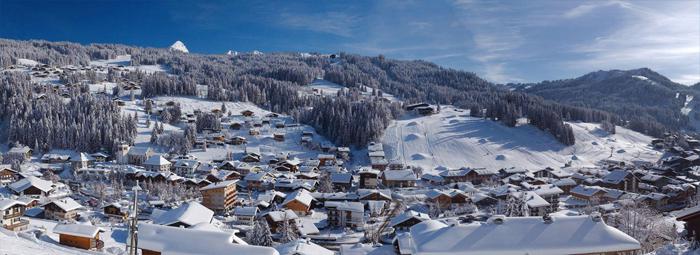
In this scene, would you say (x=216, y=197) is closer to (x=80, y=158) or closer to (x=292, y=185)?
(x=292, y=185)

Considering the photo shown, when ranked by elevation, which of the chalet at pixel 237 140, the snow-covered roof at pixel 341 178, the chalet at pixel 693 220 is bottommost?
the snow-covered roof at pixel 341 178

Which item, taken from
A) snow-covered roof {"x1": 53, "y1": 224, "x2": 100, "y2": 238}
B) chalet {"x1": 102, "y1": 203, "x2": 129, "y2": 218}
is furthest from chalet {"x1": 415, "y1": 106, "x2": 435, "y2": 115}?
snow-covered roof {"x1": 53, "y1": 224, "x2": 100, "y2": 238}

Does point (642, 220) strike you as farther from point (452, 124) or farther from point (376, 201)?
point (452, 124)

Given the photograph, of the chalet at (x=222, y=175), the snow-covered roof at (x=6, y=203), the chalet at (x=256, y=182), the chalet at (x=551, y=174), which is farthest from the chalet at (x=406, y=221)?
the chalet at (x=551, y=174)

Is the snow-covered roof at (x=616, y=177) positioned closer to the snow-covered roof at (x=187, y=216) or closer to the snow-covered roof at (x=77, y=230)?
the snow-covered roof at (x=187, y=216)

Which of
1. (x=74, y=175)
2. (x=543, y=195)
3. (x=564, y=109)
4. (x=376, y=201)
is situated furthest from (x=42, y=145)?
(x=564, y=109)

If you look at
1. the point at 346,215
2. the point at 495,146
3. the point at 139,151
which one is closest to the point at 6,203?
the point at 346,215
